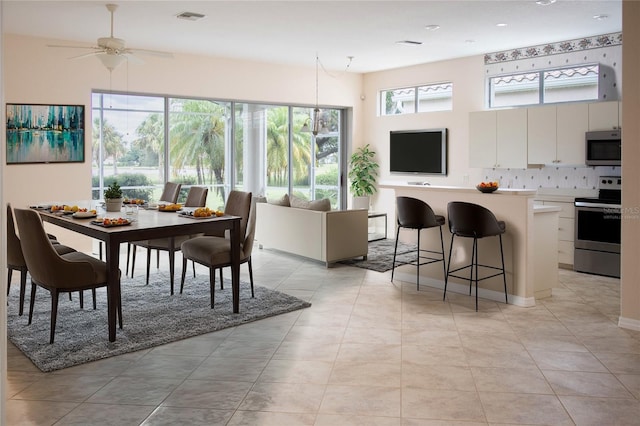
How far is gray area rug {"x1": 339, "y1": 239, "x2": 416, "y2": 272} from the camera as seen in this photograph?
702cm

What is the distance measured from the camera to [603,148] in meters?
6.71

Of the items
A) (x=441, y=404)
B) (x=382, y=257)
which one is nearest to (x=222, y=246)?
(x=441, y=404)

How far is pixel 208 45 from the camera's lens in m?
7.75

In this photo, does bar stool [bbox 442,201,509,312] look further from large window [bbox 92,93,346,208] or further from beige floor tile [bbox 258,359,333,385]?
large window [bbox 92,93,346,208]

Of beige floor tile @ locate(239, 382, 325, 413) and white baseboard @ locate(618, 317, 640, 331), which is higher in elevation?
white baseboard @ locate(618, 317, 640, 331)

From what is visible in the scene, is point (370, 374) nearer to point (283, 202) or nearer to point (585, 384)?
point (585, 384)

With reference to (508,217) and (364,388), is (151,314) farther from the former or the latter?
(508,217)

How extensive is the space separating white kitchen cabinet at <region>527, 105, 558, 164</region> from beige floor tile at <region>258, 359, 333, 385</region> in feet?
15.3

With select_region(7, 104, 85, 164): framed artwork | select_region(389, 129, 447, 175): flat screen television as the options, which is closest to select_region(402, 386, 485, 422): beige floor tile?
select_region(7, 104, 85, 164): framed artwork

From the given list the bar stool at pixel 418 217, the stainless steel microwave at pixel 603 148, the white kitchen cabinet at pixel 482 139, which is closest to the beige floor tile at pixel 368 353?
the bar stool at pixel 418 217

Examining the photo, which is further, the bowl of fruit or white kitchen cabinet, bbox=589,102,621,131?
white kitchen cabinet, bbox=589,102,621,131

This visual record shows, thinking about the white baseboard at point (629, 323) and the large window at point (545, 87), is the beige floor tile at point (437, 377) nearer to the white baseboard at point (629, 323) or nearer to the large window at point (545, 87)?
the white baseboard at point (629, 323)

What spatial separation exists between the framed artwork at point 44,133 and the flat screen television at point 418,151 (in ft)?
15.4

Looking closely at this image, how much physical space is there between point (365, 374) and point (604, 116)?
15.3 ft
